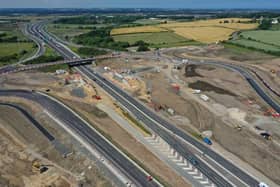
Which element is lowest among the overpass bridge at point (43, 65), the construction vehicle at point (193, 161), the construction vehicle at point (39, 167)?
the construction vehicle at point (193, 161)

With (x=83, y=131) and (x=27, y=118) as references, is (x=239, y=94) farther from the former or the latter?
(x=27, y=118)

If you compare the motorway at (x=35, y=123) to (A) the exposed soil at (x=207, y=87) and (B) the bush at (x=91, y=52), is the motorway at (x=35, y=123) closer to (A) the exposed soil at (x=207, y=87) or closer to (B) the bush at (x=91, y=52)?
(A) the exposed soil at (x=207, y=87)

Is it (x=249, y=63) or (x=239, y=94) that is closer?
(x=239, y=94)

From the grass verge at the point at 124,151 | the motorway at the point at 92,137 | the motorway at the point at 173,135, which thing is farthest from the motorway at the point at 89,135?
the motorway at the point at 173,135

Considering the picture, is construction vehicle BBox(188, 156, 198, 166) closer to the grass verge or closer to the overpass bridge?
the grass verge

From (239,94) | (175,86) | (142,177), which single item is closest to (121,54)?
(175,86)

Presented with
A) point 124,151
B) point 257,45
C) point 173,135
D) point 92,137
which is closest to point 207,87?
point 173,135

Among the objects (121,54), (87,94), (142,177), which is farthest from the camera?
(121,54)
